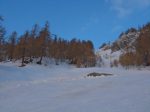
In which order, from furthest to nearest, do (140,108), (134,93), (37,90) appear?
(37,90), (134,93), (140,108)

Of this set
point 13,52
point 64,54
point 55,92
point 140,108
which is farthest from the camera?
point 64,54

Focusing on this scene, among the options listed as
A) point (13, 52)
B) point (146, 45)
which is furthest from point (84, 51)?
point (146, 45)

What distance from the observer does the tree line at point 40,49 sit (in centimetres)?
8481

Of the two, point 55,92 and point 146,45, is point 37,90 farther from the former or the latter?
point 146,45

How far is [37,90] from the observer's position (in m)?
21.3

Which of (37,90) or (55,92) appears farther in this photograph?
(37,90)

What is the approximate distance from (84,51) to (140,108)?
106425 mm

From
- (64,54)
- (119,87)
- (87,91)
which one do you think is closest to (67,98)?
(87,91)

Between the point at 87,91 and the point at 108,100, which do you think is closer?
the point at 108,100

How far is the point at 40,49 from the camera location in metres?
87.4

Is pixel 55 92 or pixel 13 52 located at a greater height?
pixel 13 52

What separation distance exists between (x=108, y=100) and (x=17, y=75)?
121 feet

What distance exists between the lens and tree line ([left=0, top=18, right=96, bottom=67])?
278ft

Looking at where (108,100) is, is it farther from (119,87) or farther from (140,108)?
(119,87)
